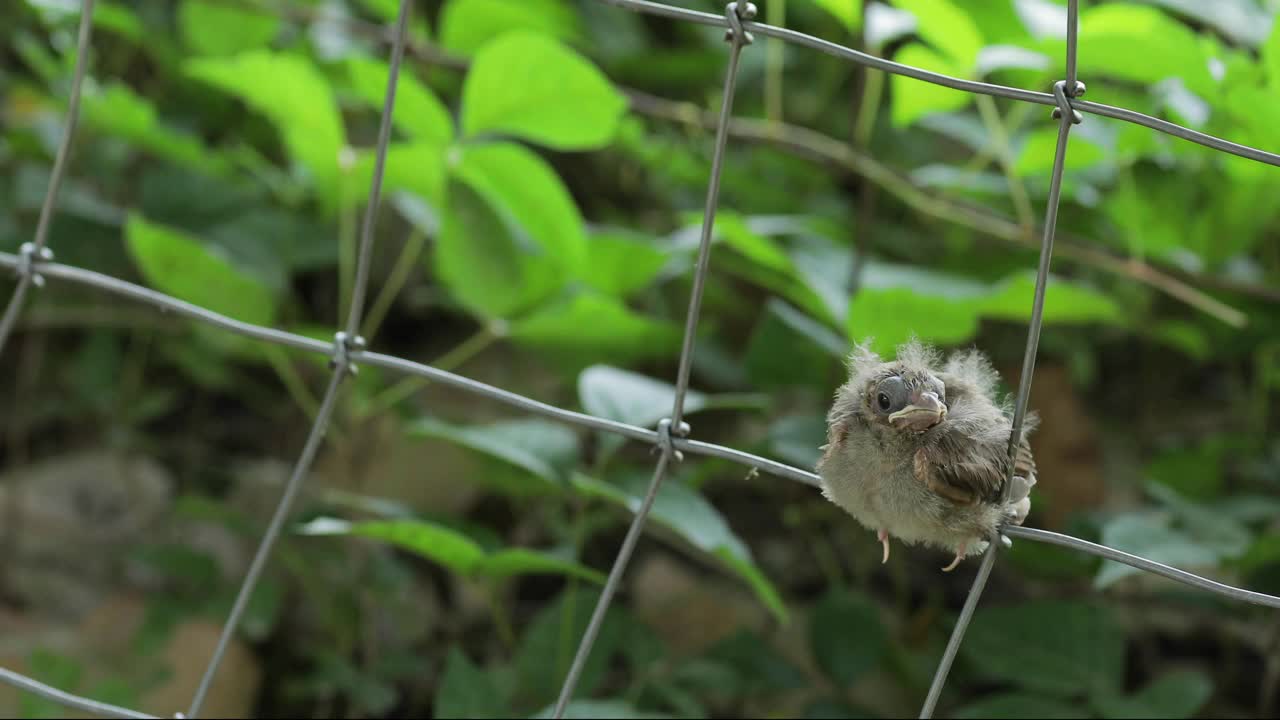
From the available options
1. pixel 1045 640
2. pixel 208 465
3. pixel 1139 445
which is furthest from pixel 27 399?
pixel 1139 445

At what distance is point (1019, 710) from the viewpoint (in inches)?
34.2

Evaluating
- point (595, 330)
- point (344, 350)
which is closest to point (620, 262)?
point (595, 330)

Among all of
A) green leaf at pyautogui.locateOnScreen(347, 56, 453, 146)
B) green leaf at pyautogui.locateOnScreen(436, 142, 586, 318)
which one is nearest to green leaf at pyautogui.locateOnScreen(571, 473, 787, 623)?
green leaf at pyautogui.locateOnScreen(436, 142, 586, 318)

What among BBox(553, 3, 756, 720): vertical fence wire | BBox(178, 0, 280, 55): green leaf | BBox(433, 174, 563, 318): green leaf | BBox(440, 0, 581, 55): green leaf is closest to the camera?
BBox(553, 3, 756, 720): vertical fence wire

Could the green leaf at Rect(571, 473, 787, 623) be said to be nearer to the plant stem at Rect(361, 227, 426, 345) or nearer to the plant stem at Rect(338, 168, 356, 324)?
the plant stem at Rect(361, 227, 426, 345)

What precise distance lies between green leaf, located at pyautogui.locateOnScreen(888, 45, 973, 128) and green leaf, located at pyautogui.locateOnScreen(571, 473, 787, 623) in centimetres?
43

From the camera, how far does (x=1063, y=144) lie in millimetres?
657

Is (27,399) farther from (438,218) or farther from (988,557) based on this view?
(988,557)

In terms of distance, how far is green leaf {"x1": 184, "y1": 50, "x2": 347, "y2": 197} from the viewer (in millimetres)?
1143

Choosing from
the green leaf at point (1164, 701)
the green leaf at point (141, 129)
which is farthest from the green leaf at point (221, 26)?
the green leaf at point (1164, 701)

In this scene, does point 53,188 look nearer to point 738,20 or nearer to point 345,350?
point 345,350

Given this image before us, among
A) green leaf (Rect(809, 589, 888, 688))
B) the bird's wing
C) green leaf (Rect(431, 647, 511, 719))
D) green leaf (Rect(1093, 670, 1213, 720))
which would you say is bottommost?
green leaf (Rect(431, 647, 511, 719))

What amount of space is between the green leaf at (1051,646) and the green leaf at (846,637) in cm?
11

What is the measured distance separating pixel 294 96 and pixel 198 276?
211 mm
